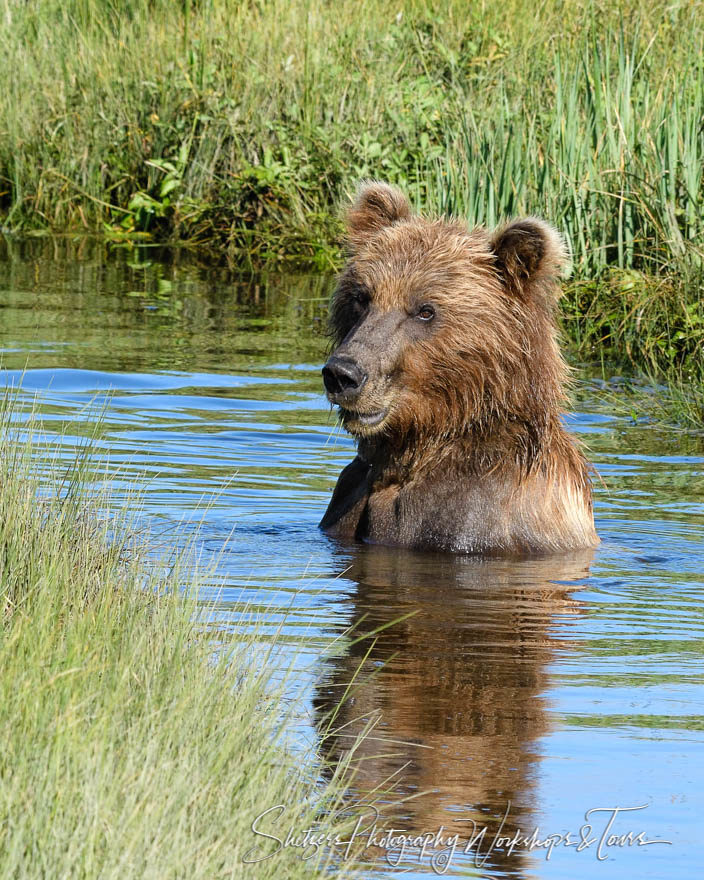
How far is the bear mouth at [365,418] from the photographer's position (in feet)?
23.7

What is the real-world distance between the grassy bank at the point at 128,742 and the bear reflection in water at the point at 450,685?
30cm

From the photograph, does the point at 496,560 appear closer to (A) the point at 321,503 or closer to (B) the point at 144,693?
(A) the point at 321,503

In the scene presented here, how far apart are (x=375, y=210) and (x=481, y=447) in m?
1.33

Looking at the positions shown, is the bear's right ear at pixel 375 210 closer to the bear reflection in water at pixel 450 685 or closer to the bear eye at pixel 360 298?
the bear eye at pixel 360 298

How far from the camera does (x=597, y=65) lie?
40.7ft

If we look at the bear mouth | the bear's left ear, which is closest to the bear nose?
the bear mouth

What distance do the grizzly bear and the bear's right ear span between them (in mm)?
238

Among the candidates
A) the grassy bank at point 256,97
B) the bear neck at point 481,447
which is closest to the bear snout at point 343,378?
the bear neck at point 481,447

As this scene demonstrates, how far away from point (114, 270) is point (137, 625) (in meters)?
11.9

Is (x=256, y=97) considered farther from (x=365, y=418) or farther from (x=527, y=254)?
(x=365, y=418)

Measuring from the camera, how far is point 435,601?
674 cm

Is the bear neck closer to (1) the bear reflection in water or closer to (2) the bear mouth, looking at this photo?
(2) the bear mouth

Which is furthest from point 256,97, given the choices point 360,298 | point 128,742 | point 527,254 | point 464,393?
point 128,742

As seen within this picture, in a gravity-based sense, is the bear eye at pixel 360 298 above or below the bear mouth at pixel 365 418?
above
